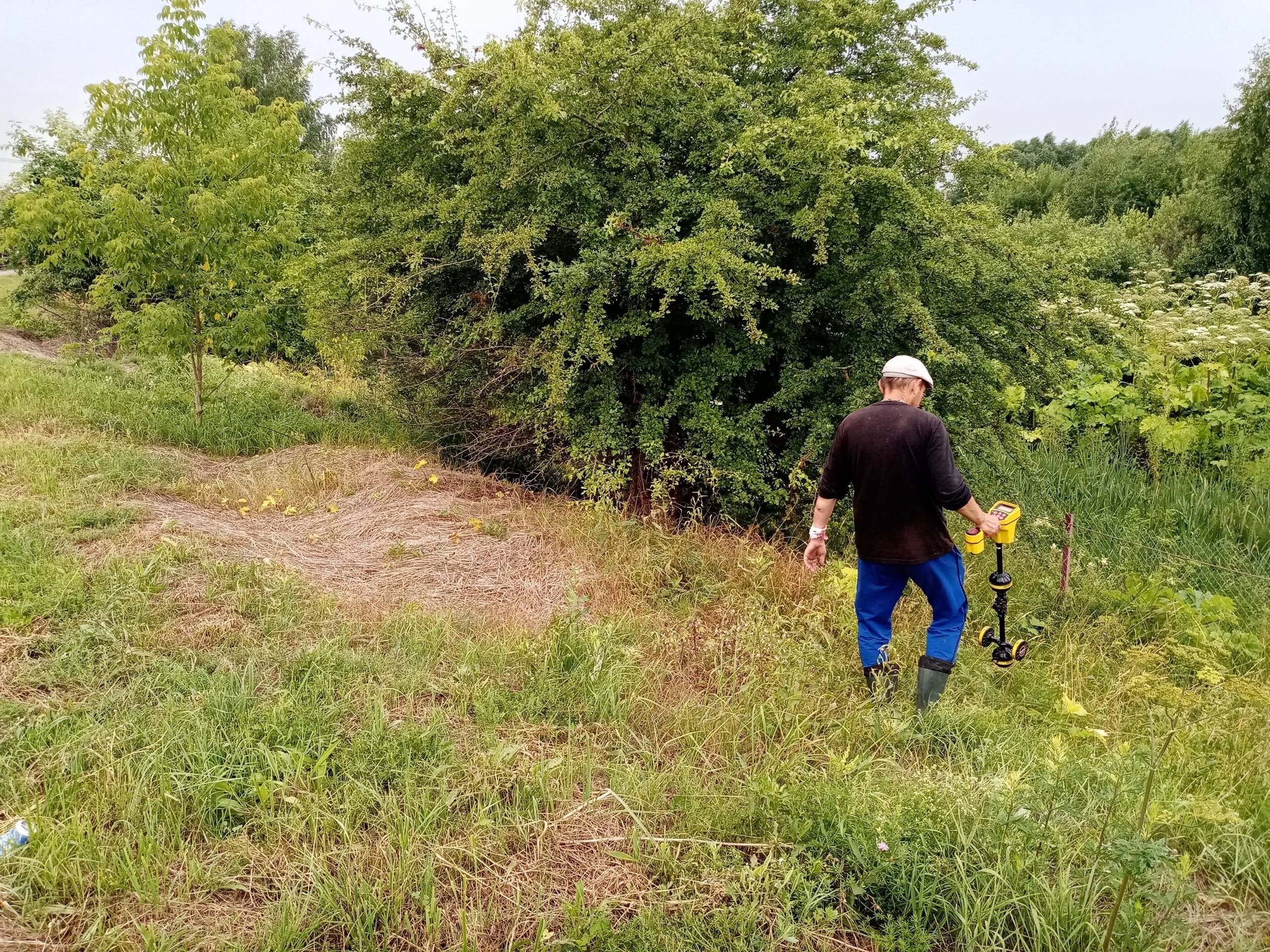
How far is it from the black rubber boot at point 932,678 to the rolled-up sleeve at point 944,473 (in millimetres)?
762

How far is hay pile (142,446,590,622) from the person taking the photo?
16.2ft

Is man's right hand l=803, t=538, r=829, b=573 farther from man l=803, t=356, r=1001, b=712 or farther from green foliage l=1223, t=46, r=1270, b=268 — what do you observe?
green foliage l=1223, t=46, r=1270, b=268

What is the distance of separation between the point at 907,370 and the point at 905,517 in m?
0.75

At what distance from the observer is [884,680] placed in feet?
12.3

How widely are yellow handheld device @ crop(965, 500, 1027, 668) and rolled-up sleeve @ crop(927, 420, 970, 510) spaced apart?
0.23m

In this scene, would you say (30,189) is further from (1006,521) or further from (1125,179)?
(1125,179)

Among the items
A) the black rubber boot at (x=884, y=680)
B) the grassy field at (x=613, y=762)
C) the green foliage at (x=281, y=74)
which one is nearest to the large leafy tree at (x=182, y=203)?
the grassy field at (x=613, y=762)

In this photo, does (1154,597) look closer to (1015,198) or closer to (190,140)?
(190,140)

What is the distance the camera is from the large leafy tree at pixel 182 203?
25.0 ft

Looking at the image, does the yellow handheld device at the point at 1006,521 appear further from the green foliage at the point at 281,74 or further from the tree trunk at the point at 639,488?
the green foliage at the point at 281,74

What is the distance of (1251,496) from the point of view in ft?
21.0

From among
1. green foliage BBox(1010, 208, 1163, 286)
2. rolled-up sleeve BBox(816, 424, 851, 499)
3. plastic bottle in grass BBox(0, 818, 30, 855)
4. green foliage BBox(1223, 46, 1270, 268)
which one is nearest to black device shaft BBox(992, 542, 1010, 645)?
rolled-up sleeve BBox(816, 424, 851, 499)

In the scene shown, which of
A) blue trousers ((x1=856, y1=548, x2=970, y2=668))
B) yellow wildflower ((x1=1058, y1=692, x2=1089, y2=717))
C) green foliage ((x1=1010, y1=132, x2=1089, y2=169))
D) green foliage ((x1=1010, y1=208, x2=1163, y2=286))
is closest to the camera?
yellow wildflower ((x1=1058, y1=692, x2=1089, y2=717))

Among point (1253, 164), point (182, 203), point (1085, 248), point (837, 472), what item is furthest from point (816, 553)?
point (1253, 164)
